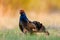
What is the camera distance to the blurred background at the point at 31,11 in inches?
87.1

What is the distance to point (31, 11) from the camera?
2.24 m

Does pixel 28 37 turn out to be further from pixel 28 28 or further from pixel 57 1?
pixel 57 1

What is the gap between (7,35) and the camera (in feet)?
7.25

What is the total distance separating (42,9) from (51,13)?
0.09m

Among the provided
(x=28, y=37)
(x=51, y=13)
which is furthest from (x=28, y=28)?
(x=51, y=13)

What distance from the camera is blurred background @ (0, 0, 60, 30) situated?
7.26 ft

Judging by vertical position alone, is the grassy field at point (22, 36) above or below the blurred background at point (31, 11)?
below

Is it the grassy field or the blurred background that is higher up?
the blurred background

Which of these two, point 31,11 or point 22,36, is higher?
point 31,11

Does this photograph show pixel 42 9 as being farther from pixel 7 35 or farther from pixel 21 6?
pixel 7 35

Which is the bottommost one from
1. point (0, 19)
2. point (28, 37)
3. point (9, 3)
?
point (28, 37)

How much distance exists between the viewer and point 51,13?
7.30 feet

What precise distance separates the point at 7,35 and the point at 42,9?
39 centimetres

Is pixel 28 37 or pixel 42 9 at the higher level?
pixel 42 9
